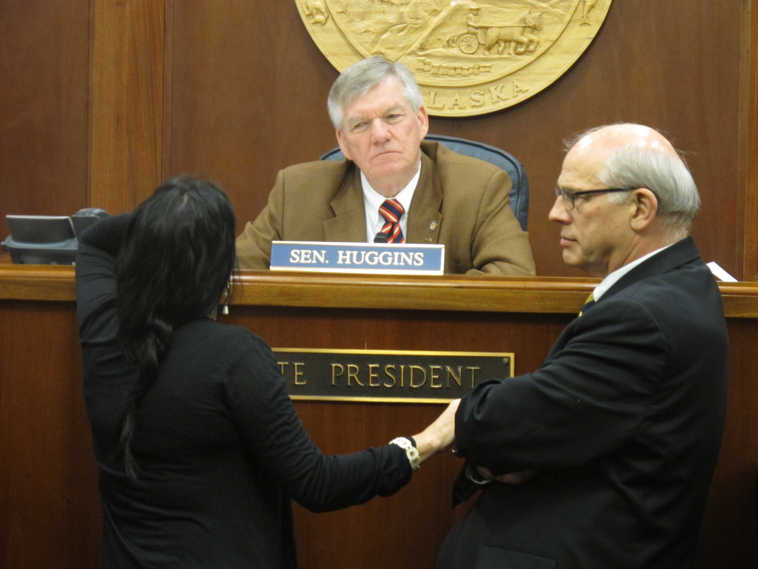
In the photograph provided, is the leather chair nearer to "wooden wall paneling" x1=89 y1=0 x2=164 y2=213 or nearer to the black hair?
"wooden wall paneling" x1=89 y1=0 x2=164 y2=213

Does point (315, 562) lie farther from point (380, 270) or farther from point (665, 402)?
point (665, 402)

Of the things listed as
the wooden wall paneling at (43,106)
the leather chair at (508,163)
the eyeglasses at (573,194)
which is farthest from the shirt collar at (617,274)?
the wooden wall paneling at (43,106)

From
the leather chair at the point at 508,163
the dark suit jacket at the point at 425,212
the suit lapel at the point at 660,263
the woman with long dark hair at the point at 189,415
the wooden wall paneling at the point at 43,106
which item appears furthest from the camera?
the wooden wall paneling at the point at 43,106

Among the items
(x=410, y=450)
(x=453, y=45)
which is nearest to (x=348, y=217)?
(x=410, y=450)

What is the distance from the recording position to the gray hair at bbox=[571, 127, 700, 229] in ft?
5.32

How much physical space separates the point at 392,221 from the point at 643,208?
1216 mm

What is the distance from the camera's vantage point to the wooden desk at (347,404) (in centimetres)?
186

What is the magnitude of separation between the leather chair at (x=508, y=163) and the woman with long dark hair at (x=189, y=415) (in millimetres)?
1581

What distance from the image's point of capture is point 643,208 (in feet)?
5.38

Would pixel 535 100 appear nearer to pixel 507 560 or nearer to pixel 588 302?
pixel 588 302

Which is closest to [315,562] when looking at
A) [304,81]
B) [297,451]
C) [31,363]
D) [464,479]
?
[464,479]

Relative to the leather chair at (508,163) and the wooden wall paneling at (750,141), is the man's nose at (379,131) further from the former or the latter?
the wooden wall paneling at (750,141)

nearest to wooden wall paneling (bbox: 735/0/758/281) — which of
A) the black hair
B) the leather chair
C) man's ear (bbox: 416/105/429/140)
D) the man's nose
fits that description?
the leather chair

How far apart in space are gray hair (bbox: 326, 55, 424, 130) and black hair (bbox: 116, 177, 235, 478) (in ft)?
4.41
